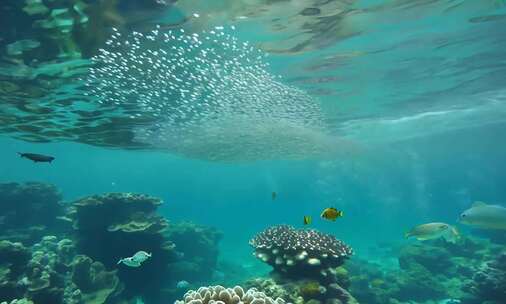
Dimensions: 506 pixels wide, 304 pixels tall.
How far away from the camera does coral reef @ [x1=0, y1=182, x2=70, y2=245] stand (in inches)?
773

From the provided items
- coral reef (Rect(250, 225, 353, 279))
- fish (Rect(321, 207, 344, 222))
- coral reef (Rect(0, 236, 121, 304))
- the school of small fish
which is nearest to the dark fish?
fish (Rect(321, 207, 344, 222))

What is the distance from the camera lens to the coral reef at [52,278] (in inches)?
406

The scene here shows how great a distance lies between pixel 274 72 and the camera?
55.8 ft

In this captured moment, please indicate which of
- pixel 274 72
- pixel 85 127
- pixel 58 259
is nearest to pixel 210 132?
pixel 85 127

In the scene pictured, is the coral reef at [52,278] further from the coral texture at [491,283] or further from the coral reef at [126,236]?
the coral texture at [491,283]

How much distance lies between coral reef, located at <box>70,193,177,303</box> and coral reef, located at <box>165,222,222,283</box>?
427cm

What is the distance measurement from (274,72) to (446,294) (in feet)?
44.6

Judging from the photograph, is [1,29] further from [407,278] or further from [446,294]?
[446,294]

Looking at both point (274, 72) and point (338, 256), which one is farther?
point (274, 72)

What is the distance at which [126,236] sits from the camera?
50.4ft

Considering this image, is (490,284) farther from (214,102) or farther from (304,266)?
(214,102)

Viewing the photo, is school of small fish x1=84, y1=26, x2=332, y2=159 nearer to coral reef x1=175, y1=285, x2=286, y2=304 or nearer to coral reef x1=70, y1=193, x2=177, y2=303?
coral reef x1=70, y1=193, x2=177, y2=303

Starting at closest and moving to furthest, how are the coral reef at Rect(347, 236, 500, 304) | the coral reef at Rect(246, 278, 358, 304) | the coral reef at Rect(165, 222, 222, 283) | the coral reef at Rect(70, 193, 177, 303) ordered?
the coral reef at Rect(246, 278, 358, 304), the coral reef at Rect(70, 193, 177, 303), the coral reef at Rect(347, 236, 500, 304), the coral reef at Rect(165, 222, 222, 283)

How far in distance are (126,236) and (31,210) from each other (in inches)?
372
